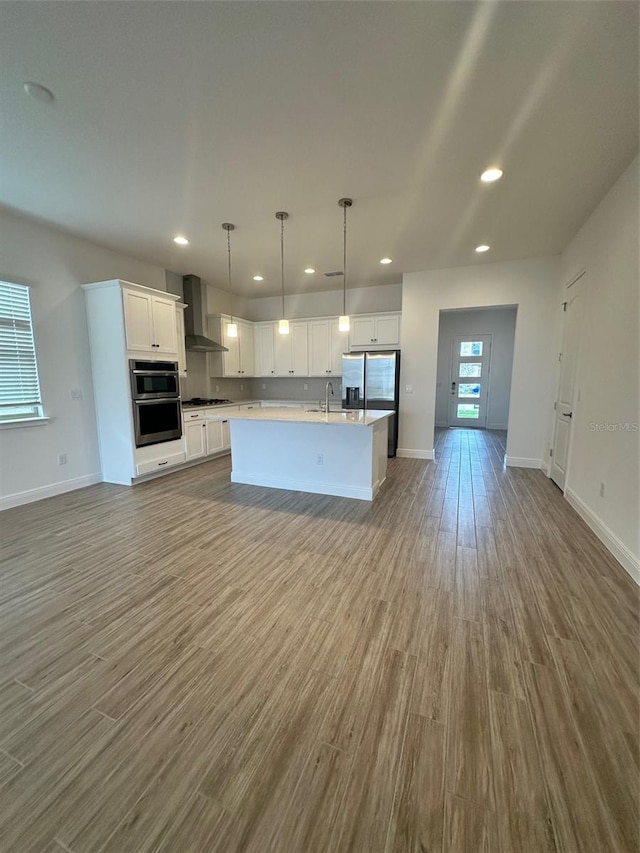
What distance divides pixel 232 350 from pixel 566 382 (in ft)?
17.1

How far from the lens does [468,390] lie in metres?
8.70

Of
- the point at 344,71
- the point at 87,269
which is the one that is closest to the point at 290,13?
the point at 344,71

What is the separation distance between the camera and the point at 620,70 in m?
1.83

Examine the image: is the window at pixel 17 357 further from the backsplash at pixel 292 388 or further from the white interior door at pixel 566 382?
the white interior door at pixel 566 382

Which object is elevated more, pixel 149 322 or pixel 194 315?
pixel 194 315

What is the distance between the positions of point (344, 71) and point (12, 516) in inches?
180

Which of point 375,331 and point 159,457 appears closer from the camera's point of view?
point 159,457

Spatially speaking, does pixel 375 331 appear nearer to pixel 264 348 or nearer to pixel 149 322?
pixel 264 348

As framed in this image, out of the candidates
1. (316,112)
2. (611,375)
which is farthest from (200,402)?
(611,375)

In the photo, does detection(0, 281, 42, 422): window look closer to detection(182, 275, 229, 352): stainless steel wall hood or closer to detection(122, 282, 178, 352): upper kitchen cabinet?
detection(122, 282, 178, 352): upper kitchen cabinet

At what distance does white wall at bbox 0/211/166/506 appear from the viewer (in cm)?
357

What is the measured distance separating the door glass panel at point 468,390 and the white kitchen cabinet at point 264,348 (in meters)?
4.97

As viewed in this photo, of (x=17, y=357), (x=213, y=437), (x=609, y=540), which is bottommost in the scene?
(x=609, y=540)

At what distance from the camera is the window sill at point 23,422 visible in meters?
3.50
